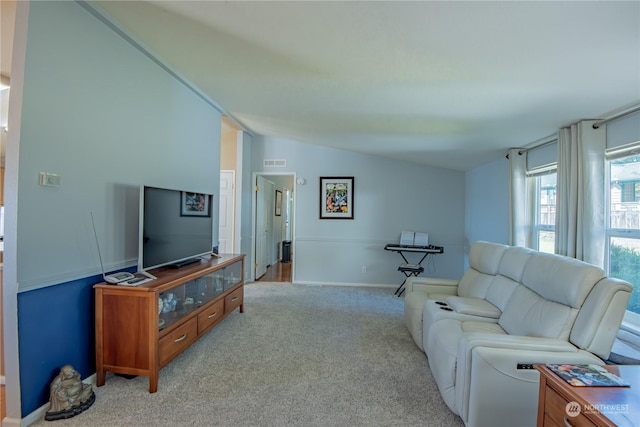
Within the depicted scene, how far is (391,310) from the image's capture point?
3883mm

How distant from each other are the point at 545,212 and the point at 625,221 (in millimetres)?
1086

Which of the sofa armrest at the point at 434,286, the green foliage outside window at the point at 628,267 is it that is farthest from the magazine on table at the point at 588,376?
the sofa armrest at the point at 434,286

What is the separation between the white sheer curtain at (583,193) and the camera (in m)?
2.27

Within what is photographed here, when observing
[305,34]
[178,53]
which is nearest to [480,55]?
[305,34]

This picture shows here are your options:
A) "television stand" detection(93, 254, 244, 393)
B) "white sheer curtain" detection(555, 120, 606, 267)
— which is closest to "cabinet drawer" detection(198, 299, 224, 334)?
"television stand" detection(93, 254, 244, 393)

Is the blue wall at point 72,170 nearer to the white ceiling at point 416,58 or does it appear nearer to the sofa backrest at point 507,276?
the white ceiling at point 416,58

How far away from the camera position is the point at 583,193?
2.35 meters

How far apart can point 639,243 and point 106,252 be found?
12.8 feet

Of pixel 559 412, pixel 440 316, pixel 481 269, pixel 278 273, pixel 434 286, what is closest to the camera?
pixel 559 412

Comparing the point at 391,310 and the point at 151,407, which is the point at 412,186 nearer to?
the point at 391,310

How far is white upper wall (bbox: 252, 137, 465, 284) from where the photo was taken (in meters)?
5.16

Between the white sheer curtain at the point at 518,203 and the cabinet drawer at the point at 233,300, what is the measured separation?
3242 mm

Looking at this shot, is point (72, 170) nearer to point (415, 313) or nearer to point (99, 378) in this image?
point (99, 378)

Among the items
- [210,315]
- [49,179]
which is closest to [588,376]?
[210,315]
